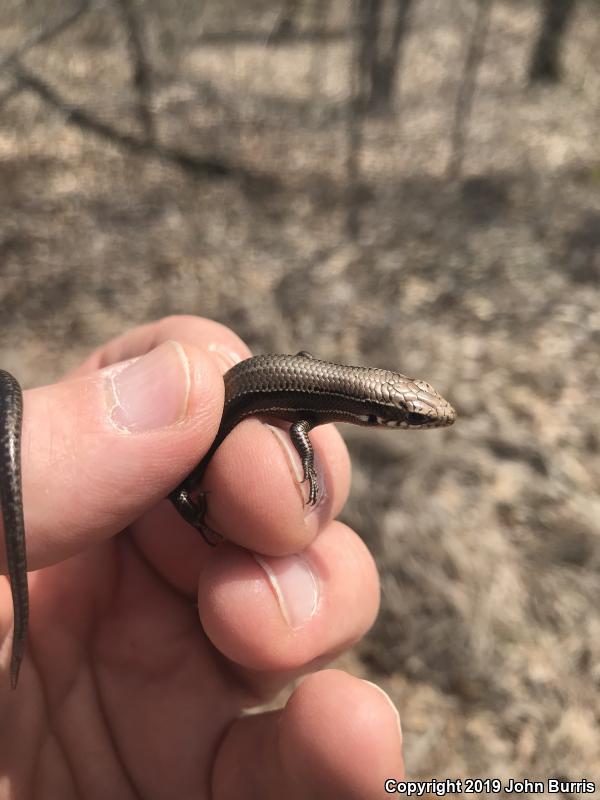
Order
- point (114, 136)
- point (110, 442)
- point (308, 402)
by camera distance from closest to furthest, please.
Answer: point (110, 442) → point (308, 402) → point (114, 136)

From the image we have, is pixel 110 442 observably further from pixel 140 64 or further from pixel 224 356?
pixel 140 64

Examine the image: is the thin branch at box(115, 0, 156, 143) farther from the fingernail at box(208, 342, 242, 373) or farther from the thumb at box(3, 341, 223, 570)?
the thumb at box(3, 341, 223, 570)

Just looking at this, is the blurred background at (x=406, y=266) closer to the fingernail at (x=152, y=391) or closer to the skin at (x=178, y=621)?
the skin at (x=178, y=621)

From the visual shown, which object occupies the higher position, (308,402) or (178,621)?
(308,402)

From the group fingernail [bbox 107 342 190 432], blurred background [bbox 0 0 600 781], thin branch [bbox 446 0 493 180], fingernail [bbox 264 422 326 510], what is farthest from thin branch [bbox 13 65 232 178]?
fingernail [bbox 107 342 190 432]

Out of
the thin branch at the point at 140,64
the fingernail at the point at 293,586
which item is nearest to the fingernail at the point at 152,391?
the fingernail at the point at 293,586

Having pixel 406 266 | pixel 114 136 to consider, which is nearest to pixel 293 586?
pixel 406 266

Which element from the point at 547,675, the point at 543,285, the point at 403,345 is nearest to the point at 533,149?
the point at 543,285
